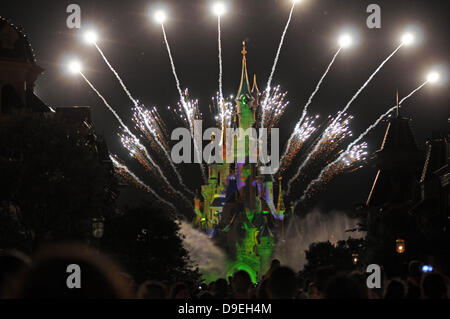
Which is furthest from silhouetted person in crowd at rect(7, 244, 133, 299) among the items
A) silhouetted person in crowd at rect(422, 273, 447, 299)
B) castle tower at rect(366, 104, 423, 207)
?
castle tower at rect(366, 104, 423, 207)

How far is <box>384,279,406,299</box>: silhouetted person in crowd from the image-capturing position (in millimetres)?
11086

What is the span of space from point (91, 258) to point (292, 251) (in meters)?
104

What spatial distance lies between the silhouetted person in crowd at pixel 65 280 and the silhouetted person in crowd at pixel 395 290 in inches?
163

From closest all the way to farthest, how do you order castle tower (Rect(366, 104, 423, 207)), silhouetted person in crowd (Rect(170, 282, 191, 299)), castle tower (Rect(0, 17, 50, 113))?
1. silhouetted person in crowd (Rect(170, 282, 191, 299))
2. castle tower (Rect(0, 17, 50, 113))
3. castle tower (Rect(366, 104, 423, 207))

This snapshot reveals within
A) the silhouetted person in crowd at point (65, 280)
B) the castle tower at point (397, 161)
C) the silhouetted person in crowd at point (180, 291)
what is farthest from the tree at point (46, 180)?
the castle tower at point (397, 161)

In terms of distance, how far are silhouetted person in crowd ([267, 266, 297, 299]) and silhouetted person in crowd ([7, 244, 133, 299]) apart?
2.06m

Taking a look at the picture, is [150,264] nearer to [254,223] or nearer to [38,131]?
[38,131]

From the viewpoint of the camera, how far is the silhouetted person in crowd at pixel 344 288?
8008 mm

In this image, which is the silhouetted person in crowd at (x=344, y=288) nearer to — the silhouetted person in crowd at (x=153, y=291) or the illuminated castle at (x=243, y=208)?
the silhouetted person in crowd at (x=153, y=291)

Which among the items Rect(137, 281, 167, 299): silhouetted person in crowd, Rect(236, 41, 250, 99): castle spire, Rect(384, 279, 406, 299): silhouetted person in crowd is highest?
Rect(236, 41, 250, 99): castle spire

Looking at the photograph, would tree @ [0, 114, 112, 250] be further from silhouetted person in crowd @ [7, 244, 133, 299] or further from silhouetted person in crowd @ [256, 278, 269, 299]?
silhouetted person in crowd @ [7, 244, 133, 299]

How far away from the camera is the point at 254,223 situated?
124562 millimetres

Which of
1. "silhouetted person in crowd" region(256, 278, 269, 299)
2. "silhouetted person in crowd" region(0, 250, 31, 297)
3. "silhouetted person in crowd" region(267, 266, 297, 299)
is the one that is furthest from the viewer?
"silhouetted person in crowd" region(256, 278, 269, 299)
